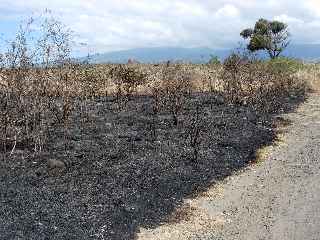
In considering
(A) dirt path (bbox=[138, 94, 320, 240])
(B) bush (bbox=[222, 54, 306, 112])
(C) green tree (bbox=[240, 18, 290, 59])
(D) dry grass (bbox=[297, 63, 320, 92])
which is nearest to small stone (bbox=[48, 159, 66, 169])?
(A) dirt path (bbox=[138, 94, 320, 240])

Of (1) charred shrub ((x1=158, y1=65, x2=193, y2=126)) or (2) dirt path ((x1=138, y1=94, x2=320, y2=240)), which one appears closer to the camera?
(2) dirt path ((x1=138, y1=94, x2=320, y2=240))

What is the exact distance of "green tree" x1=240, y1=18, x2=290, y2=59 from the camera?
168 ft

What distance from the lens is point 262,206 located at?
1000 cm

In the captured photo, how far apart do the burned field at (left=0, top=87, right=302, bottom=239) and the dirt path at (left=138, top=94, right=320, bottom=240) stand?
335mm

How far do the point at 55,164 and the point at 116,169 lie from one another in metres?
1.14

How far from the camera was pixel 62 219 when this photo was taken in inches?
337

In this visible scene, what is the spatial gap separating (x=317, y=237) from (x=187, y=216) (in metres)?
2.00

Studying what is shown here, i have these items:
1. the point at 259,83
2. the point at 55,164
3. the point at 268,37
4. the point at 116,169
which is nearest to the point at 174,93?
the point at 259,83

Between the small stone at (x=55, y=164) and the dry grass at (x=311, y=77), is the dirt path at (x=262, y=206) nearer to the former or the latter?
the small stone at (x=55, y=164)

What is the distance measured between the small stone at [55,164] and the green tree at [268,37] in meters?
39.1

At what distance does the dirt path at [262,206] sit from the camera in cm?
869

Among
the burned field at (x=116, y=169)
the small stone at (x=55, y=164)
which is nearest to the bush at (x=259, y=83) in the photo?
the burned field at (x=116, y=169)

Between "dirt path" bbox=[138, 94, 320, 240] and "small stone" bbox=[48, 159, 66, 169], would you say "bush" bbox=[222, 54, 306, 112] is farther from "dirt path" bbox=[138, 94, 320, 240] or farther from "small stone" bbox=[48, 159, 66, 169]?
"small stone" bbox=[48, 159, 66, 169]

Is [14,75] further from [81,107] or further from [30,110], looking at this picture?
A: [81,107]
